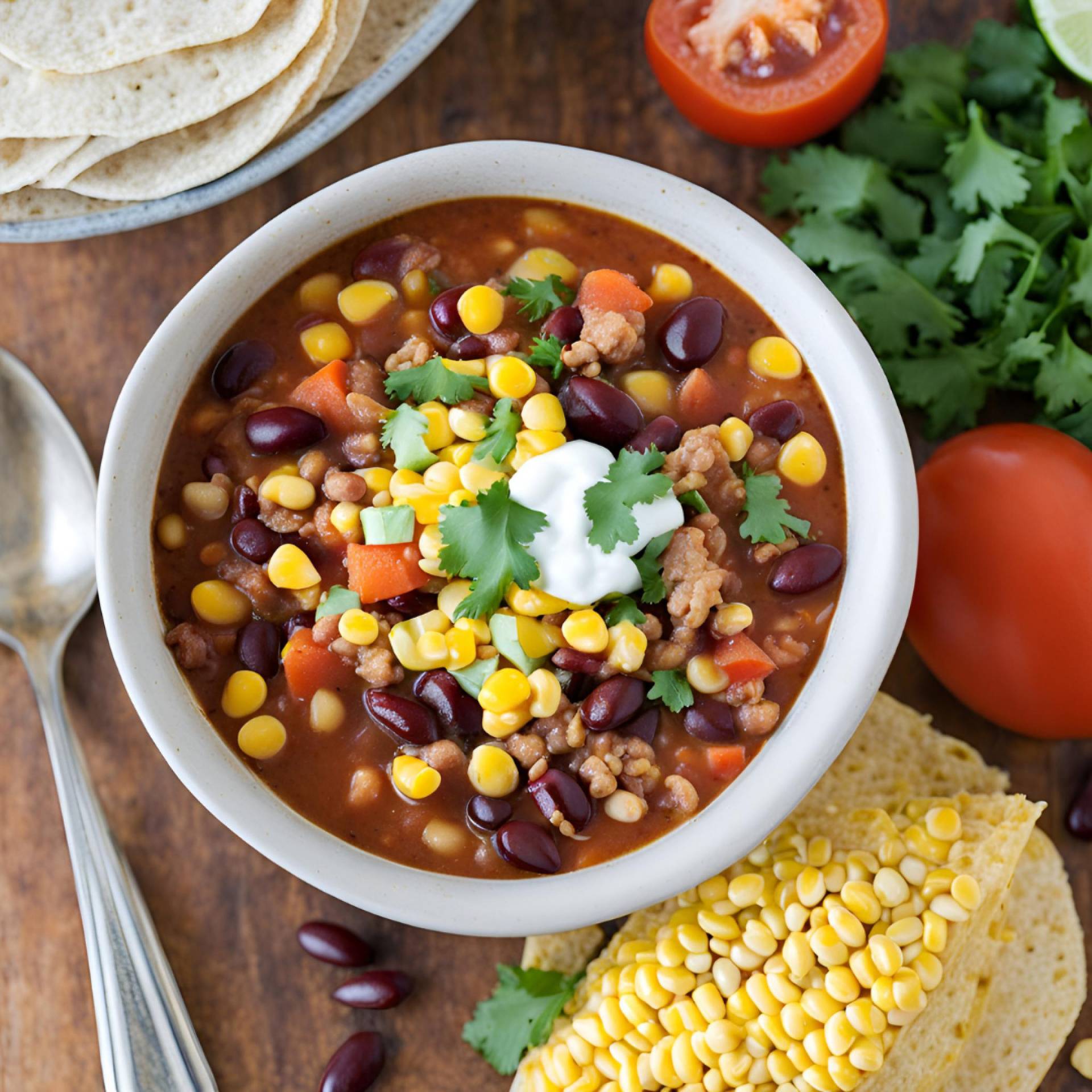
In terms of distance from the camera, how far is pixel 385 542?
3002mm

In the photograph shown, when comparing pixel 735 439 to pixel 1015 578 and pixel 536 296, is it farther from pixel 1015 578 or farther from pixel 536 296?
pixel 1015 578

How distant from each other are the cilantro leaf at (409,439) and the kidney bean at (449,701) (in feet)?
1.74

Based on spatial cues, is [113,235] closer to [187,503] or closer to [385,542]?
[187,503]

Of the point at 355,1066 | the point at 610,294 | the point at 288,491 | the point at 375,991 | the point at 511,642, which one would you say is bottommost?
the point at 355,1066

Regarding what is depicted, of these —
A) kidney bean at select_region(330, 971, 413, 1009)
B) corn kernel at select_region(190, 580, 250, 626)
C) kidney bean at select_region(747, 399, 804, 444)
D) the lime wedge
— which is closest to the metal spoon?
kidney bean at select_region(330, 971, 413, 1009)

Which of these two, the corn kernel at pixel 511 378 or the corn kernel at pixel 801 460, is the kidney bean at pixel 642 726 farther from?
the corn kernel at pixel 511 378

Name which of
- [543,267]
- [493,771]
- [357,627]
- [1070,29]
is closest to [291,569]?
[357,627]

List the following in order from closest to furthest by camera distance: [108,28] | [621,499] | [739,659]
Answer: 1. [621,499]
2. [739,659]
3. [108,28]

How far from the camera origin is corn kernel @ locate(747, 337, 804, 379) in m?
3.18

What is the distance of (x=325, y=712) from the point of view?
3055mm

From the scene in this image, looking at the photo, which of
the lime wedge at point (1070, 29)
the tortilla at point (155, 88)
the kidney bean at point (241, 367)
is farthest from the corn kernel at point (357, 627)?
the lime wedge at point (1070, 29)

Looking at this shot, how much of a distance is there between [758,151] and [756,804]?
2.22 m

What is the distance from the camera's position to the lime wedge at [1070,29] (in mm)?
3705

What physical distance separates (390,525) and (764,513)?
3.12 feet
